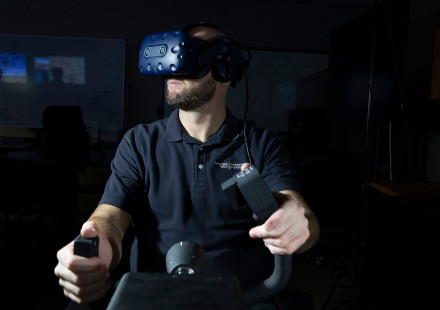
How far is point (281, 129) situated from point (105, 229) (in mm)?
3756

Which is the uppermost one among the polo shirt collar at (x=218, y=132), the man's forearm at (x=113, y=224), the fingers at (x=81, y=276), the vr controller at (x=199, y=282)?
the polo shirt collar at (x=218, y=132)

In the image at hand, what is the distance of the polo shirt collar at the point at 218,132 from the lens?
1164 mm

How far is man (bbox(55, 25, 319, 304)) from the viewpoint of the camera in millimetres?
1067

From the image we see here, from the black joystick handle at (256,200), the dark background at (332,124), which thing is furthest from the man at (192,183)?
the dark background at (332,124)

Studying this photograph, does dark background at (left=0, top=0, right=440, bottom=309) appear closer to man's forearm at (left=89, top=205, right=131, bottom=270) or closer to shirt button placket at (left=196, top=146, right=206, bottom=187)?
shirt button placket at (left=196, top=146, right=206, bottom=187)

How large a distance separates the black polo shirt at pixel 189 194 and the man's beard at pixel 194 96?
0.12 metres

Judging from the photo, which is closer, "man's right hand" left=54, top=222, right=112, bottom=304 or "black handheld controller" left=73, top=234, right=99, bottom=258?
"black handheld controller" left=73, top=234, right=99, bottom=258

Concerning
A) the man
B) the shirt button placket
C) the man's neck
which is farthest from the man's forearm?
the man's neck

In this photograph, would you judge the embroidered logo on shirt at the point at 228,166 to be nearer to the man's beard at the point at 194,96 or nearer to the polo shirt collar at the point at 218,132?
the polo shirt collar at the point at 218,132

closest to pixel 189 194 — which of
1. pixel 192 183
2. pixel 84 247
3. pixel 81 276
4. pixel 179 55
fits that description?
pixel 192 183

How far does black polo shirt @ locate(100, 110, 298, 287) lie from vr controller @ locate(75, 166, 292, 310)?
0.59 meters

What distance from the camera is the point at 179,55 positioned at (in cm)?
83

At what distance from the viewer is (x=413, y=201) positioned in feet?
5.04

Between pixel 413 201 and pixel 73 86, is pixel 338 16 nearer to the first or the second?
pixel 73 86
